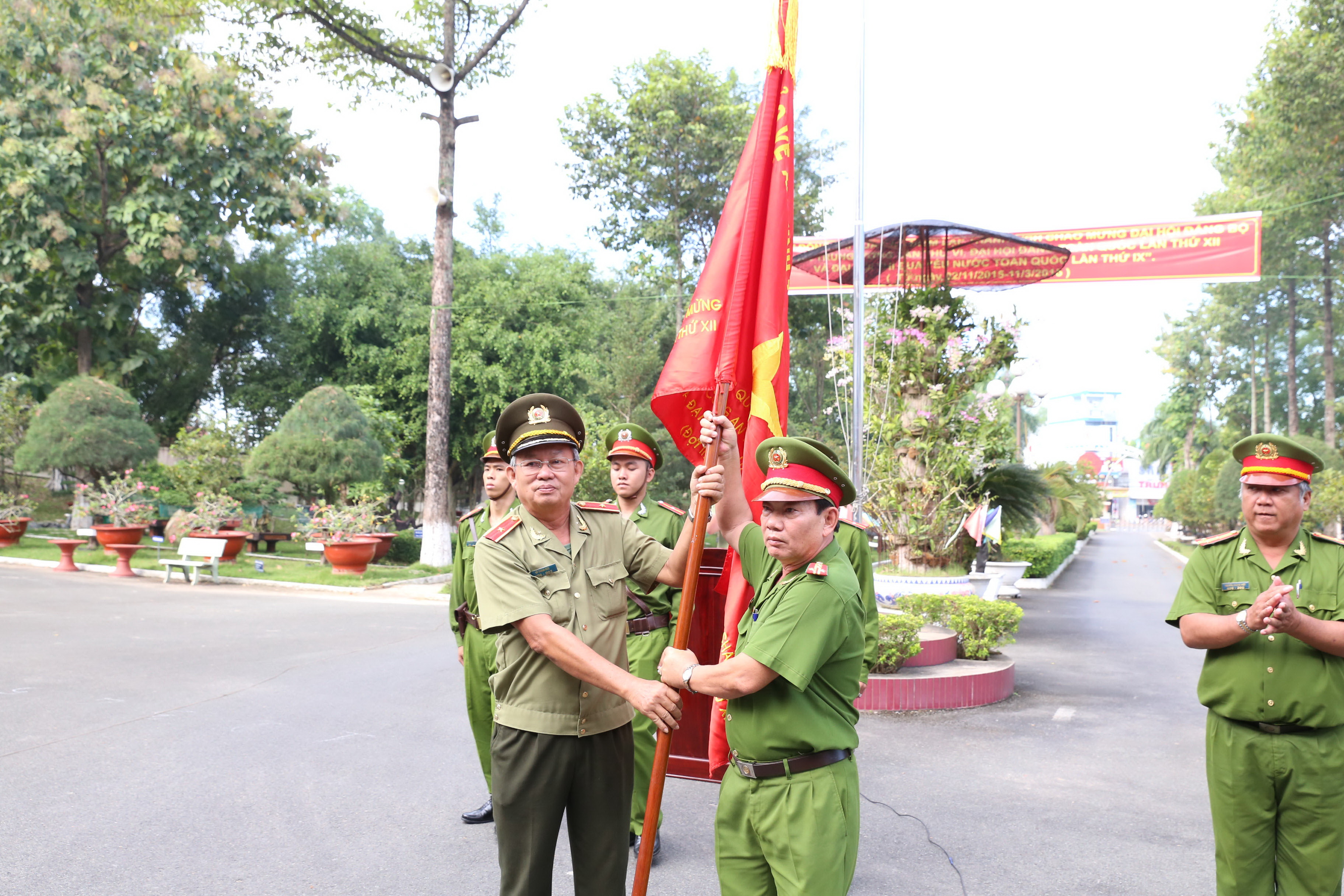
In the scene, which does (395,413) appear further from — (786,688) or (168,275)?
(786,688)

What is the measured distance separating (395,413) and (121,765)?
2208 cm

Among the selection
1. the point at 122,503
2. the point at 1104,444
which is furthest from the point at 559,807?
the point at 1104,444

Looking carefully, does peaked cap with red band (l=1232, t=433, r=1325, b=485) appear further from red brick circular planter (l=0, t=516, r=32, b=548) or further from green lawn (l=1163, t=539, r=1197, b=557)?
green lawn (l=1163, t=539, r=1197, b=557)

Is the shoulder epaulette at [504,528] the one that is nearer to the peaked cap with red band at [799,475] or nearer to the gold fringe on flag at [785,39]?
the peaked cap with red band at [799,475]

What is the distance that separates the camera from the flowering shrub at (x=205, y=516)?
1767cm

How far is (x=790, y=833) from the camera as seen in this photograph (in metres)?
2.64

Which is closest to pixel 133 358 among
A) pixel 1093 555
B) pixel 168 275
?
pixel 168 275

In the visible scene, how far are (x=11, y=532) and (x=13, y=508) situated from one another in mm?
730

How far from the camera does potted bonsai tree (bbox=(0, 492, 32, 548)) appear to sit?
19.9 meters

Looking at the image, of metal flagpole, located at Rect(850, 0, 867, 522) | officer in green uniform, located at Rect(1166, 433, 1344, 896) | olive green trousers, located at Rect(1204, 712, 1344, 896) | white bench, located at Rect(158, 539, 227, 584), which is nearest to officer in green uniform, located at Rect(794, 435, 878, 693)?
officer in green uniform, located at Rect(1166, 433, 1344, 896)

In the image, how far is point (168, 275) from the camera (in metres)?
25.6

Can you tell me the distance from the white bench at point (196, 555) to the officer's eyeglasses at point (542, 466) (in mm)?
14267

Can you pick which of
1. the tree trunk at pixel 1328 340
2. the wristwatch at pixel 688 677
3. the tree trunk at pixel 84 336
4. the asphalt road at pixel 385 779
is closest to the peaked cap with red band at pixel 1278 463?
the asphalt road at pixel 385 779

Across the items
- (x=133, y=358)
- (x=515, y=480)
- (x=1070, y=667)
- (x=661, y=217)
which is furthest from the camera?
(x=661, y=217)
